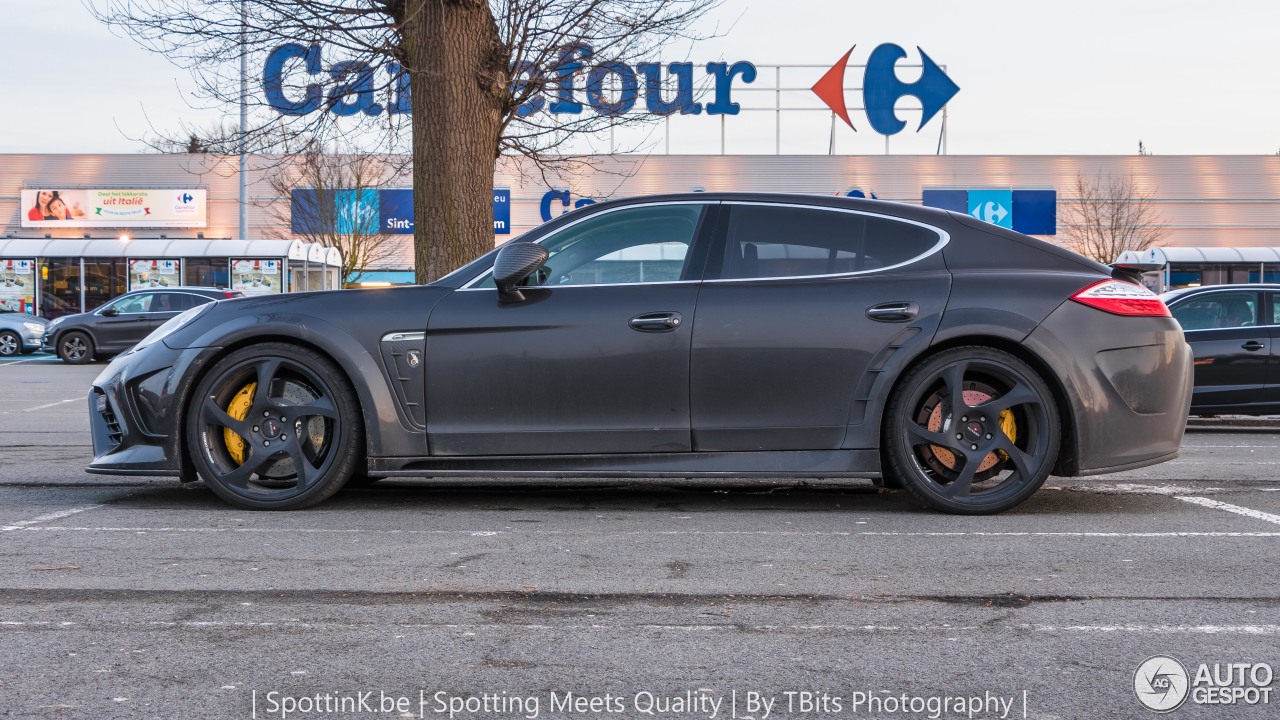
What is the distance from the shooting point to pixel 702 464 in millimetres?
5469

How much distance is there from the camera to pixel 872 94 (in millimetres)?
39500

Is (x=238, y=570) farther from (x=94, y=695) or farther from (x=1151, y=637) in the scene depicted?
(x=1151, y=637)

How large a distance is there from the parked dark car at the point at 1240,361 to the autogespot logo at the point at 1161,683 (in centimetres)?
805

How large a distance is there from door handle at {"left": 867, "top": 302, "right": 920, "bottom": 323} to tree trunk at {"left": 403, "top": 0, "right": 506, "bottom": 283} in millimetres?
6509

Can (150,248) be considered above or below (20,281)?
above

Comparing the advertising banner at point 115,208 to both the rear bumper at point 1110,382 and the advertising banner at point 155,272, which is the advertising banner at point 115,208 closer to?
the advertising banner at point 155,272

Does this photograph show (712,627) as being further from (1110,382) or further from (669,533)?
(1110,382)

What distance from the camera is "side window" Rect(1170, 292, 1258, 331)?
10945 millimetres

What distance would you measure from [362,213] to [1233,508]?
121 feet

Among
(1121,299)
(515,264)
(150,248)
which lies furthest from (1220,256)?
(515,264)

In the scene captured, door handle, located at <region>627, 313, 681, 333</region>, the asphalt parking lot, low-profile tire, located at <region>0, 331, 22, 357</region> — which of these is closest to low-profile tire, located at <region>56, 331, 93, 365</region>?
low-profile tire, located at <region>0, 331, 22, 357</region>

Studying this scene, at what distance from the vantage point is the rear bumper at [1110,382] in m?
5.47

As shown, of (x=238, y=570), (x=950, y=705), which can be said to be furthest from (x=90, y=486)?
(x=950, y=705)

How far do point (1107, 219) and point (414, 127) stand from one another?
115 ft
